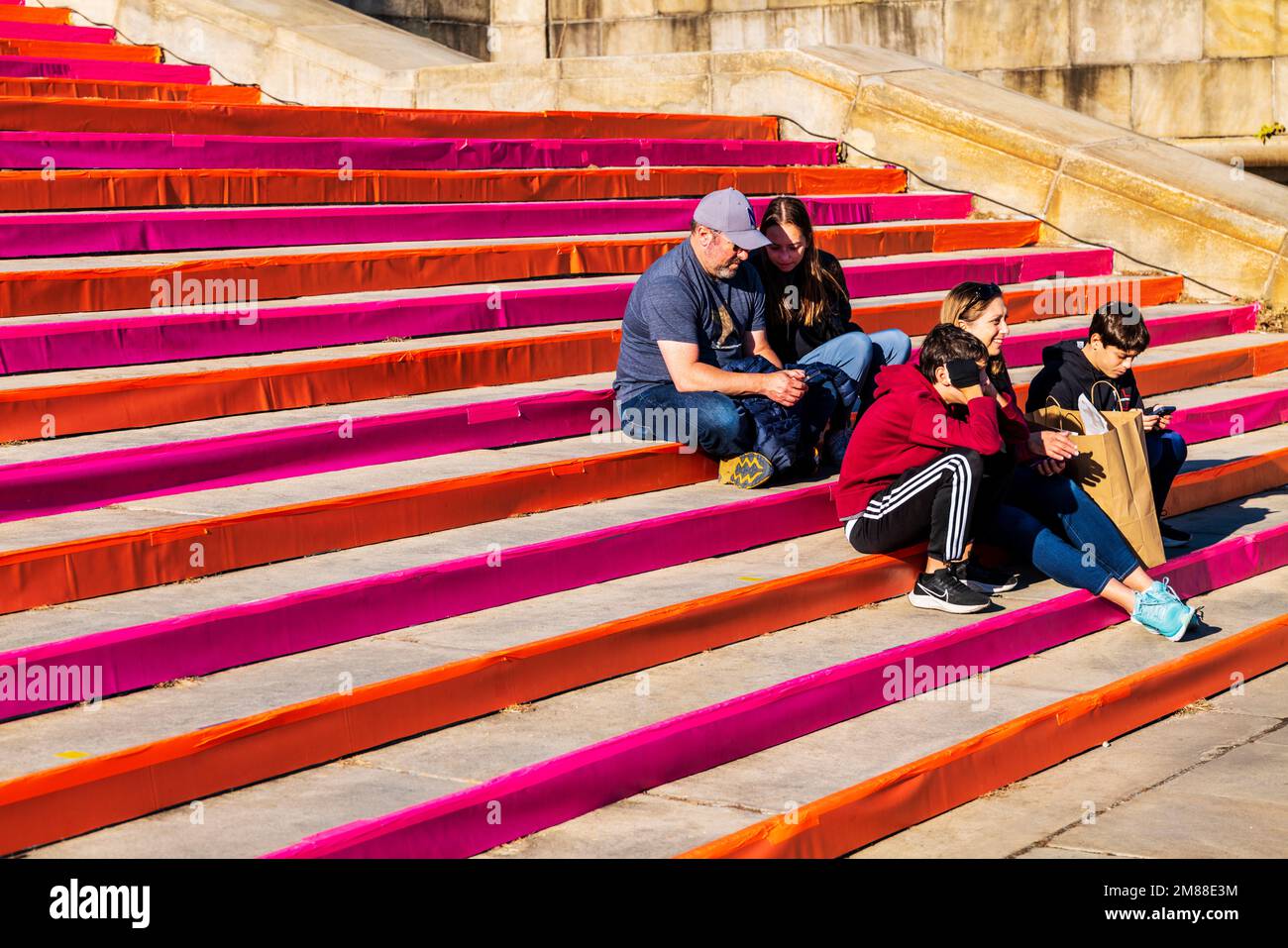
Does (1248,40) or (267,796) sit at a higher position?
(1248,40)

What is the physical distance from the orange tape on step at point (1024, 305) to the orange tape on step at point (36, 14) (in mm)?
6450

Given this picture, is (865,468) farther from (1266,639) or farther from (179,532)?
(179,532)

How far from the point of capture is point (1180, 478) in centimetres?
714

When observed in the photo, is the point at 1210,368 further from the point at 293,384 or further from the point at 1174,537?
the point at 293,384

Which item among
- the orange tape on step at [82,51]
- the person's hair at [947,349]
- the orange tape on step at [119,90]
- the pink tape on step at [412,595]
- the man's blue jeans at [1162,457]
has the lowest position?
the pink tape on step at [412,595]

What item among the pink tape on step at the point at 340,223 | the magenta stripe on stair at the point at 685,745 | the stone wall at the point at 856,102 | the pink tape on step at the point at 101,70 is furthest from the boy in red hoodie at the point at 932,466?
the pink tape on step at the point at 101,70

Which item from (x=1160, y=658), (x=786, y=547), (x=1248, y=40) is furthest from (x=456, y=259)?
(x=1248, y=40)

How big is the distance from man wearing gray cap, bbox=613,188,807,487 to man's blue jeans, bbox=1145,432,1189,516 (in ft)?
4.82

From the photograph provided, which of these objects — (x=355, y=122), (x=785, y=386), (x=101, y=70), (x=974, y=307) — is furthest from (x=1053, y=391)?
(x=101, y=70)

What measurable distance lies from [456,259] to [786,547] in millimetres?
2672

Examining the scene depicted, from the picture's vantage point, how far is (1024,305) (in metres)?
9.36

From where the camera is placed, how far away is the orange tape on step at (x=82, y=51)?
10.4 m

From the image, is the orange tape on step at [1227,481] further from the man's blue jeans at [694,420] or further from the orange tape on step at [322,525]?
the orange tape on step at [322,525]

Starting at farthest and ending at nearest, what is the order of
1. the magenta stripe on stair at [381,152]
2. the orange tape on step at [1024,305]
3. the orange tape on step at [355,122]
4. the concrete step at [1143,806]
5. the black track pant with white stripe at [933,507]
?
the orange tape on step at [1024,305] → the orange tape on step at [355,122] → the magenta stripe on stair at [381,152] → the black track pant with white stripe at [933,507] → the concrete step at [1143,806]
